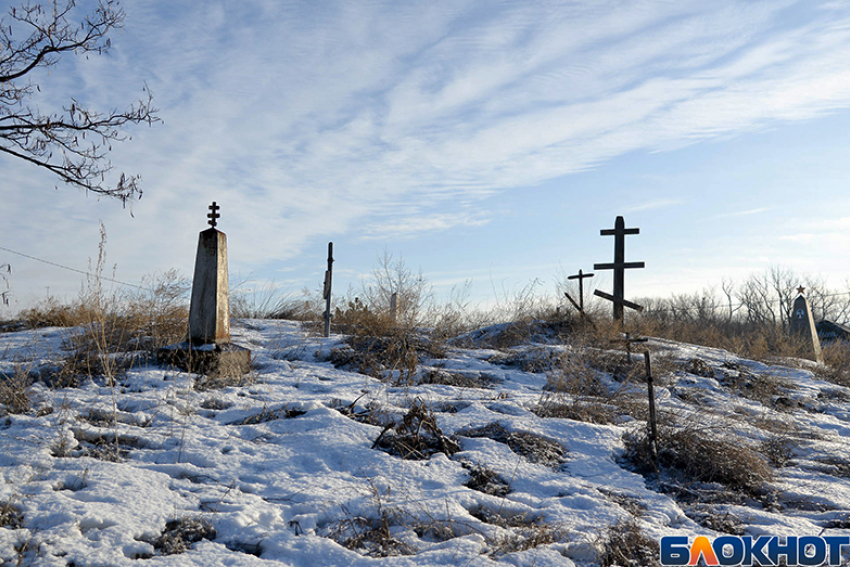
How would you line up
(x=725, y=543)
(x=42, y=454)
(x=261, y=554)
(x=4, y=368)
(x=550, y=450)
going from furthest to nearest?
(x=4, y=368) < (x=550, y=450) < (x=42, y=454) < (x=725, y=543) < (x=261, y=554)

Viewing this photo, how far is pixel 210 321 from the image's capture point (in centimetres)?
620

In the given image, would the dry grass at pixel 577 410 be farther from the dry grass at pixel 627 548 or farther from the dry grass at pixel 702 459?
the dry grass at pixel 627 548

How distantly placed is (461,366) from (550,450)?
303 centimetres

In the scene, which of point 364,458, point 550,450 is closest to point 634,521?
point 550,450

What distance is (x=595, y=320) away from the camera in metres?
10.6

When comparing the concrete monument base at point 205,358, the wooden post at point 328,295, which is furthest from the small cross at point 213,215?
the wooden post at point 328,295

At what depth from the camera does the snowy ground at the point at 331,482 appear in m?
2.75

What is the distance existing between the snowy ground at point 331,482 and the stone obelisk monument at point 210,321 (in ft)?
0.99

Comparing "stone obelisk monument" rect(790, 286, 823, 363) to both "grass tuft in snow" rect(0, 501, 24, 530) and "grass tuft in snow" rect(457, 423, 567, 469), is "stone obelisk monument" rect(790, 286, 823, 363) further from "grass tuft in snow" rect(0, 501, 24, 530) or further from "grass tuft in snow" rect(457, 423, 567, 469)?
"grass tuft in snow" rect(0, 501, 24, 530)

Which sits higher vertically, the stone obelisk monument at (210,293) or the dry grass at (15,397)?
the stone obelisk monument at (210,293)

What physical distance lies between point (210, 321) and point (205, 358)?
1.64ft

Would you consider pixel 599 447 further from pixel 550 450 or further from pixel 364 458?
pixel 364 458

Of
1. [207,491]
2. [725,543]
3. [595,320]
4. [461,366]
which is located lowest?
[725,543]

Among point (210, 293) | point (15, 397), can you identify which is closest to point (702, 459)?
point (210, 293)
